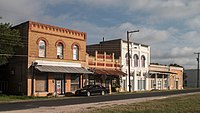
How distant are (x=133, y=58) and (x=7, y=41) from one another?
27.4 metres

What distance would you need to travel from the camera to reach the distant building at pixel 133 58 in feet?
187

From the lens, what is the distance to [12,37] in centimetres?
3844

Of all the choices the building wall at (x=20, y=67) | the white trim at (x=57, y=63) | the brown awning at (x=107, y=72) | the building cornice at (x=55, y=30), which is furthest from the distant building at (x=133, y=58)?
the building wall at (x=20, y=67)

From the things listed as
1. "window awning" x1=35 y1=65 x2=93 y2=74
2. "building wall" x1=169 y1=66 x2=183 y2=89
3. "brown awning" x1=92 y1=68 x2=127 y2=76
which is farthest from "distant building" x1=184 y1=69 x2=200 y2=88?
"window awning" x1=35 y1=65 x2=93 y2=74

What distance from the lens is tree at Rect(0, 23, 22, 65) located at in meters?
37.2

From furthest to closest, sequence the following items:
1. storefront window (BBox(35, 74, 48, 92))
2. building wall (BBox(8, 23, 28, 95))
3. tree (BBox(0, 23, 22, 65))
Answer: storefront window (BBox(35, 74, 48, 92)) < building wall (BBox(8, 23, 28, 95)) < tree (BBox(0, 23, 22, 65))

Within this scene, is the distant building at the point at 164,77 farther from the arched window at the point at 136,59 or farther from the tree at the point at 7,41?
the tree at the point at 7,41

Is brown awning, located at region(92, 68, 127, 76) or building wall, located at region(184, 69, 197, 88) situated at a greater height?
brown awning, located at region(92, 68, 127, 76)

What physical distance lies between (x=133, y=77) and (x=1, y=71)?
24309mm

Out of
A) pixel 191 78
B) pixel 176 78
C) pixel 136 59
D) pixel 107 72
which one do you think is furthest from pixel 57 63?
pixel 191 78

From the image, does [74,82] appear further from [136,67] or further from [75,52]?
[136,67]

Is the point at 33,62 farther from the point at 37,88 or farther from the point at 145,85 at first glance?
the point at 145,85

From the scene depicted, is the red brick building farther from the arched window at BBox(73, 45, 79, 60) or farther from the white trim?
the white trim

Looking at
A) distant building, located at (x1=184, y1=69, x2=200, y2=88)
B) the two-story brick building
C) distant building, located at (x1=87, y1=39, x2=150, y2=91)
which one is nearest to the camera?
the two-story brick building
